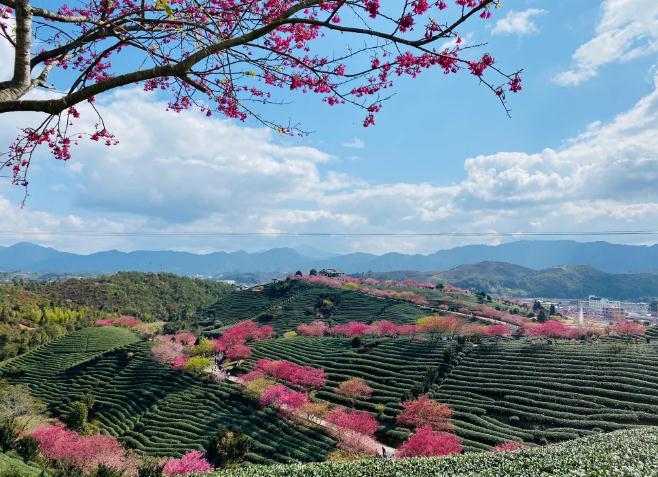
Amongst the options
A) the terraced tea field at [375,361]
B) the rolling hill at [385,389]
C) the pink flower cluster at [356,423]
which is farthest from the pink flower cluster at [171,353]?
the pink flower cluster at [356,423]

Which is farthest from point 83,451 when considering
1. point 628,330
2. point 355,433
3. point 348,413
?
point 628,330

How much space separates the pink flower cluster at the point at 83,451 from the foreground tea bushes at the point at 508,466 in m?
22.9

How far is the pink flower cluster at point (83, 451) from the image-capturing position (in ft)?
86.4

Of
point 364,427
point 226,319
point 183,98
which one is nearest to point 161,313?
point 226,319

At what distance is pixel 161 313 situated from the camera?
363ft

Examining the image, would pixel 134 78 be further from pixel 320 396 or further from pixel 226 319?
pixel 226 319

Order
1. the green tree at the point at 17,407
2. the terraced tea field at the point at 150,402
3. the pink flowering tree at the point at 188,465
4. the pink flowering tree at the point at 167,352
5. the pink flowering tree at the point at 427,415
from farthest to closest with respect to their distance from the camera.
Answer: the pink flowering tree at the point at 167,352, the green tree at the point at 17,407, the terraced tea field at the point at 150,402, the pink flowering tree at the point at 427,415, the pink flowering tree at the point at 188,465

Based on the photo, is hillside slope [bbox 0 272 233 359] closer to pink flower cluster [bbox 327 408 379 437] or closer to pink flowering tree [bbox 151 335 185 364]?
pink flowering tree [bbox 151 335 185 364]

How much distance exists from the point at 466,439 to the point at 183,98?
30.0m

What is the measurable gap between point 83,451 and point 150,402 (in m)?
14.4

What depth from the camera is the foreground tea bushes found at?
7.40 metres

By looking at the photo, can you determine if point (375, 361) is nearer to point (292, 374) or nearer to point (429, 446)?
point (292, 374)

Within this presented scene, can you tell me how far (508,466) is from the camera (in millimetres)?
8406

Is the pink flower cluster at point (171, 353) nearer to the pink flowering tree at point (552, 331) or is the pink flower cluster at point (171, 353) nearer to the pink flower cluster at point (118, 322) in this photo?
the pink flower cluster at point (118, 322)
